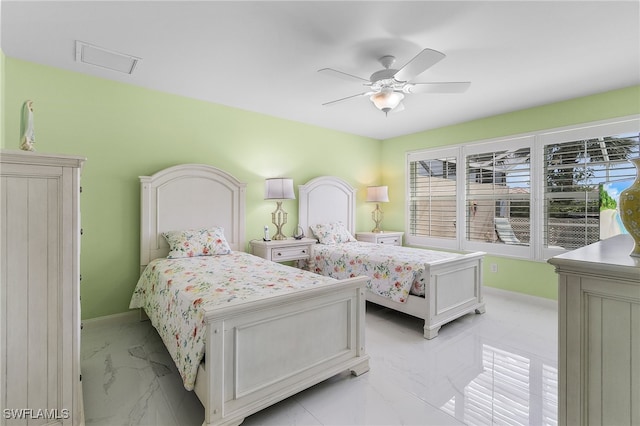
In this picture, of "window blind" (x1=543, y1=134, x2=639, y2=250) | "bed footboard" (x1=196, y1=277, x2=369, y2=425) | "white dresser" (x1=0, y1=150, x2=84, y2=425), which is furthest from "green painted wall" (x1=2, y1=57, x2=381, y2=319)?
"window blind" (x1=543, y1=134, x2=639, y2=250)

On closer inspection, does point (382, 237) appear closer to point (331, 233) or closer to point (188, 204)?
point (331, 233)

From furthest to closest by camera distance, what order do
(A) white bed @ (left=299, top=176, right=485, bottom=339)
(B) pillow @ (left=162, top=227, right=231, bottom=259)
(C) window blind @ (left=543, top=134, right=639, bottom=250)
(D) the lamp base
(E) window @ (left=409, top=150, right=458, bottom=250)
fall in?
(D) the lamp base
(E) window @ (left=409, top=150, right=458, bottom=250)
(C) window blind @ (left=543, top=134, right=639, bottom=250)
(B) pillow @ (left=162, top=227, right=231, bottom=259)
(A) white bed @ (left=299, top=176, right=485, bottom=339)

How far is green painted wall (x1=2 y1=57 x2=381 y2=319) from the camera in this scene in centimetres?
269

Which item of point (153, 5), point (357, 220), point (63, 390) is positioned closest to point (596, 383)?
point (63, 390)

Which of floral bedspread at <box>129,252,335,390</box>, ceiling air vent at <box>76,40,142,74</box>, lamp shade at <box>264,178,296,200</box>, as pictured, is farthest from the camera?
lamp shade at <box>264,178,296,200</box>

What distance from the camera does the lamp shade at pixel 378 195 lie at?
4.98m

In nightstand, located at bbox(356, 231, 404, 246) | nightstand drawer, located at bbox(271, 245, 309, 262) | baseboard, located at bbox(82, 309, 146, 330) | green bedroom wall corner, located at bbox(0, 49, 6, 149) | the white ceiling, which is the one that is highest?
the white ceiling

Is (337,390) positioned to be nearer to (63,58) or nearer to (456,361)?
(456,361)

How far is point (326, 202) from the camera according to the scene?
15.3 feet

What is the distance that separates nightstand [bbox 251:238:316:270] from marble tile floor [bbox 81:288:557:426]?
4.34 feet

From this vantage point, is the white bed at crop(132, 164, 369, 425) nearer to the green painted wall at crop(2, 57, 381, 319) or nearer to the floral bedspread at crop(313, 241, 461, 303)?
the floral bedspread at crop(313, 241, 461, 303)

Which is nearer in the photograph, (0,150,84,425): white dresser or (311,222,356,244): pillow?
(0,150,84,425): white dresser

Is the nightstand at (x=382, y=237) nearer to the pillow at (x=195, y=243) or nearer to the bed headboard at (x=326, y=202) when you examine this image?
the bed headboard at (x=326, y=202)

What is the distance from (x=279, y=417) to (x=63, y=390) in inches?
42.8
